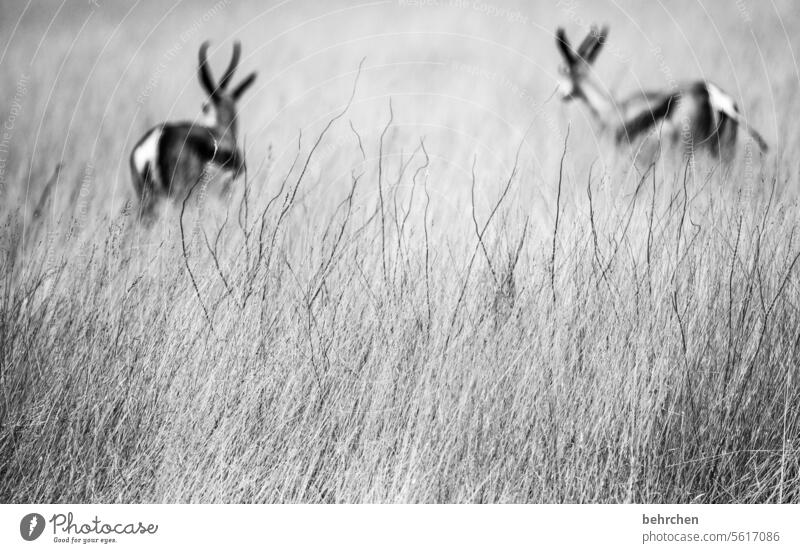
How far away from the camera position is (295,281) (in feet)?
7.60

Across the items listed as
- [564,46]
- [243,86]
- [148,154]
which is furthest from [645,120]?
[148,154]

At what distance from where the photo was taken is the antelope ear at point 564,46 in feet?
8.51

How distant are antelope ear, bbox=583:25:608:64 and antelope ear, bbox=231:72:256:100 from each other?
3.86 feet

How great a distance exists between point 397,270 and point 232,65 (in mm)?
954

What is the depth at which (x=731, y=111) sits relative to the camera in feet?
8.74

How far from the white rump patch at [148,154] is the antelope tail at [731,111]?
6.56 feet

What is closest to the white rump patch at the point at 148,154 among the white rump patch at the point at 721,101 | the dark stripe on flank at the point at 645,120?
the dark stripe on flank at the point at 645,120

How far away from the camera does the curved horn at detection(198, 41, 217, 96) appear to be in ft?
8.45
